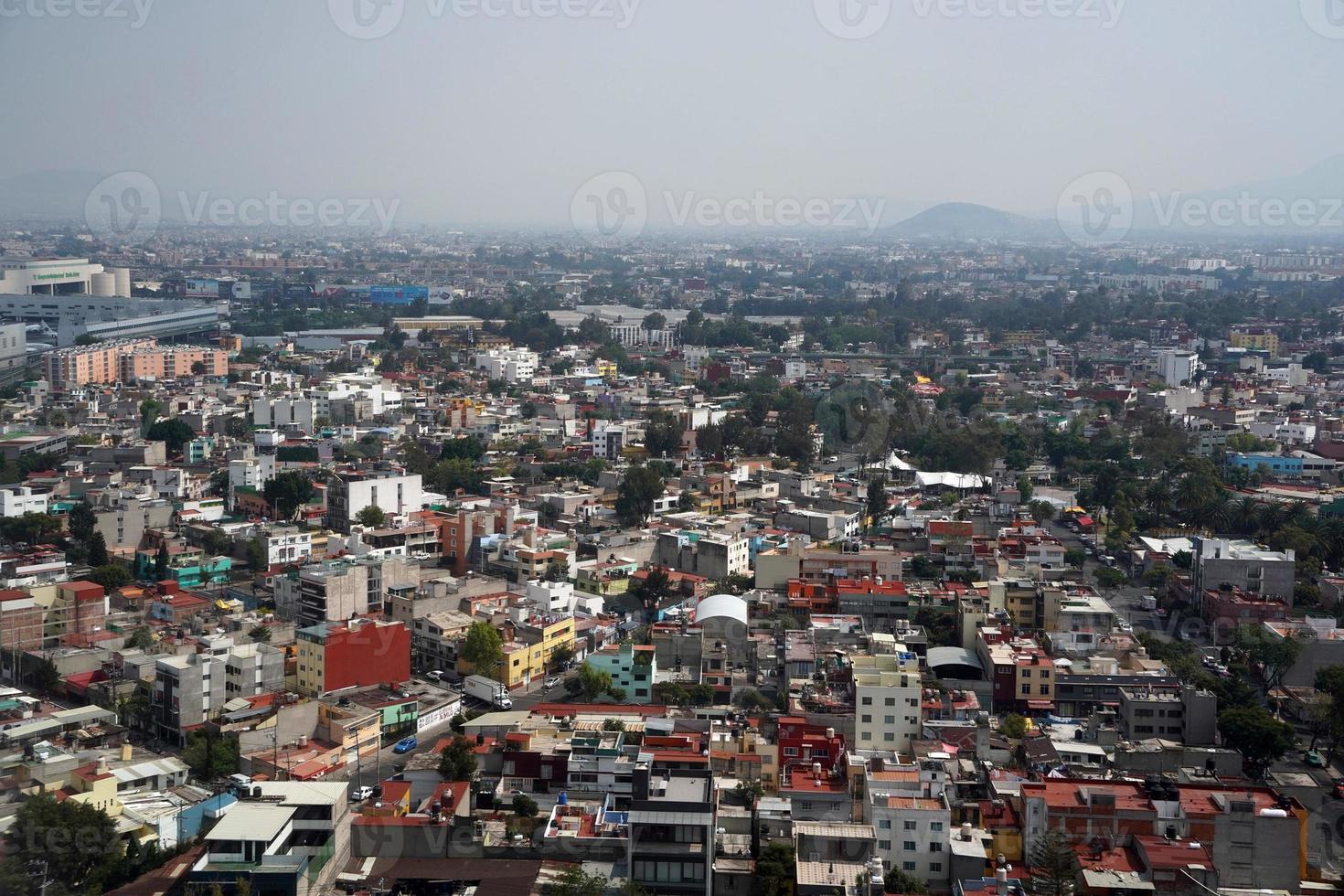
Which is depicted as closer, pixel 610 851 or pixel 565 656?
pixel 610 851

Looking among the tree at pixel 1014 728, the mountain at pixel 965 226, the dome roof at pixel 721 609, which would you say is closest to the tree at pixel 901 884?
the tree at pixel 1014 728

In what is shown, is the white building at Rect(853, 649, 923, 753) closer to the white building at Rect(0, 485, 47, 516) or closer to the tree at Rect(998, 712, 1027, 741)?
the tree at Rect(998, 712, 1027, 741)

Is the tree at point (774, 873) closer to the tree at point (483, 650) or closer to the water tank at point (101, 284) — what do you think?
the tree at point (483, 650)

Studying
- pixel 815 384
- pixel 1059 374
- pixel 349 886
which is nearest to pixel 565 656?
pixel 349 886

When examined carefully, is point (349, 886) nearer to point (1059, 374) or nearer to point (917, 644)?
point (917, 644)

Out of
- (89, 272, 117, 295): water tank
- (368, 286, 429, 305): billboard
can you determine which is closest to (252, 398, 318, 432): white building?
(89, 272, 117, 295): water tank

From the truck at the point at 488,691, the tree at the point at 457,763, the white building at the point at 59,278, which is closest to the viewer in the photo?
the tree at the point at 457,763

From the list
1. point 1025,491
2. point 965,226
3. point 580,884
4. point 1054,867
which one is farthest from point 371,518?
Answer: point 965,226
